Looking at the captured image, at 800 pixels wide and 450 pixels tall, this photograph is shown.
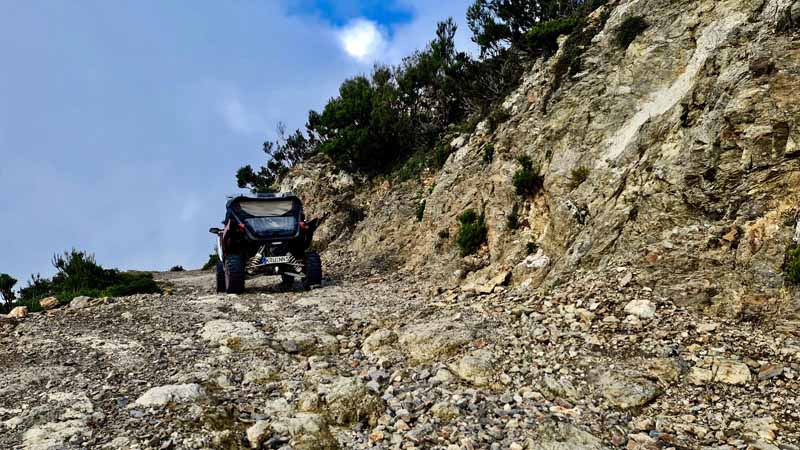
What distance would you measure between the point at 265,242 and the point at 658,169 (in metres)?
9.87

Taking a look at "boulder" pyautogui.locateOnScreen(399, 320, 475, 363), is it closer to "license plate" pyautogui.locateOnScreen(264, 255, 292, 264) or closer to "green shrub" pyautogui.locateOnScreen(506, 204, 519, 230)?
"green shrub" pyautogui.locateOnScreen(506, 204, 519, 230)

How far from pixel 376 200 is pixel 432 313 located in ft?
51.0

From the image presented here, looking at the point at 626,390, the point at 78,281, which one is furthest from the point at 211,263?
the point at 626,390

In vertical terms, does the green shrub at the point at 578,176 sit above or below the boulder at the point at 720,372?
above

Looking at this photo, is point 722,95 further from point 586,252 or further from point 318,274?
point 318,274

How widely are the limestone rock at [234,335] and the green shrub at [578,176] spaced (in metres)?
7.96

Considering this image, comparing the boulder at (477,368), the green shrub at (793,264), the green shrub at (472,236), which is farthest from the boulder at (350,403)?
the green shrub at (472,236)

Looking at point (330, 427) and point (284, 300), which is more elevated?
point (284, 300)

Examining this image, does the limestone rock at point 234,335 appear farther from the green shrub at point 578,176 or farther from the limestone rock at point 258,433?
the green shrub at point 578,176

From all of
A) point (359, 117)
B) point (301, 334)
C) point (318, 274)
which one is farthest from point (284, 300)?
point (359, 117)

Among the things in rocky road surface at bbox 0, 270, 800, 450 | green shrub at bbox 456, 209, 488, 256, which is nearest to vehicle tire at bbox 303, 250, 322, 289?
green shrub at bbox 456, 209, 488, 256

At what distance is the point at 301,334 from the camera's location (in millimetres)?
8438

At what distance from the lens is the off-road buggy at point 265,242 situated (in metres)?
13.3

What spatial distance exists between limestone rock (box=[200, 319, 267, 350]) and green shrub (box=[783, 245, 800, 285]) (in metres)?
7.56
